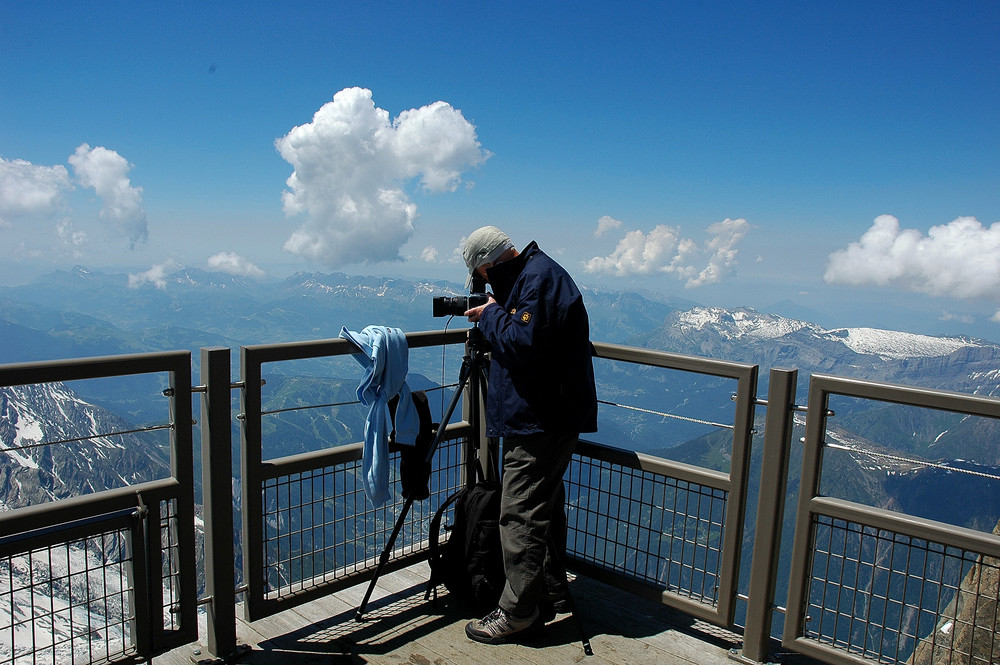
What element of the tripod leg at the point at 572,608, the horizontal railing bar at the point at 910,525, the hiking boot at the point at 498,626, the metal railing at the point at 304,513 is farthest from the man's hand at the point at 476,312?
the horizontal railing bar at the point at 910,525

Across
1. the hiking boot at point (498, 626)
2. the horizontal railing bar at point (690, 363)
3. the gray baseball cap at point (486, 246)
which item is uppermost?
the gray baseball cap at point (486, 246)

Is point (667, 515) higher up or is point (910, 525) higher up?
point (910, 525)

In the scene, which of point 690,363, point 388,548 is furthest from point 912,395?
point 388,548

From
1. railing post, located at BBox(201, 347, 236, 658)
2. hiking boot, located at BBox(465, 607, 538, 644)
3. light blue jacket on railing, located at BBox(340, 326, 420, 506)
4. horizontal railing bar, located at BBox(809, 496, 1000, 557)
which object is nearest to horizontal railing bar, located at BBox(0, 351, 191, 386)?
railing post, located at BBox(201, 347, 236, 658)

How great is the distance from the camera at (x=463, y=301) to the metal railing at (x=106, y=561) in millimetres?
1213

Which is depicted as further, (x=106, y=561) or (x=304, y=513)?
(x=304, y=513)

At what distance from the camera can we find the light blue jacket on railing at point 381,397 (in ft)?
10.8

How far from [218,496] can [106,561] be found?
499 millimetres

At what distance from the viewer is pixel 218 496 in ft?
9.80

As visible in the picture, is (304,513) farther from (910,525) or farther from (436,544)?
(910,525)

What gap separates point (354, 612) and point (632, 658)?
150 cm

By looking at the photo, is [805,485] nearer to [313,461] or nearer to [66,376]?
[313,461]

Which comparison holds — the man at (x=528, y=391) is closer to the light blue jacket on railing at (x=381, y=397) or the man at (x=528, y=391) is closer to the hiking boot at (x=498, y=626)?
the hiking boot at (x=498, y=626)

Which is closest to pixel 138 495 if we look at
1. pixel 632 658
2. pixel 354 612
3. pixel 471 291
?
pixel 354 612
